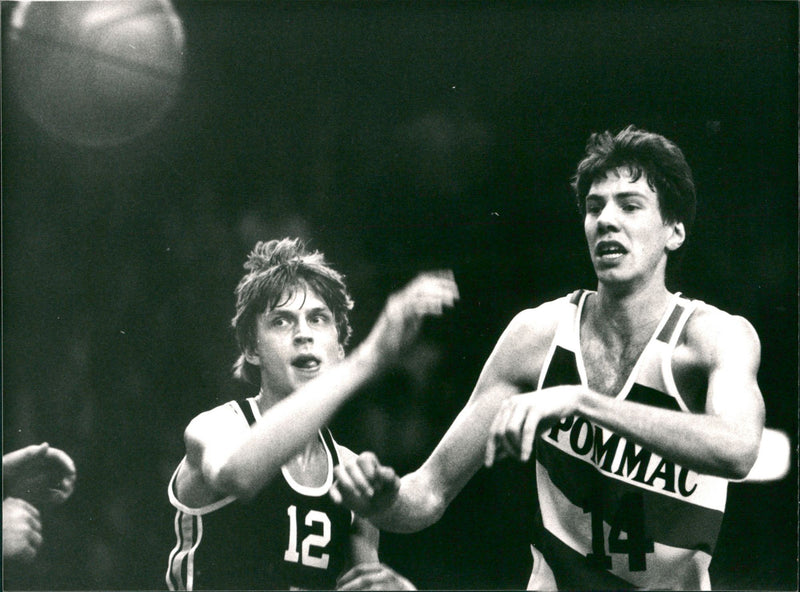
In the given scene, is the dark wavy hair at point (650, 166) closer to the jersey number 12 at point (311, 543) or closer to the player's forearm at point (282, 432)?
the player's forearm at point (282, 432)

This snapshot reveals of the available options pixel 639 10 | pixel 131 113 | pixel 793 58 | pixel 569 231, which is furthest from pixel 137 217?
pixel 793 58

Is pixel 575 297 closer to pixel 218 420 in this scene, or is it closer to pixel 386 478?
pixel 386 478

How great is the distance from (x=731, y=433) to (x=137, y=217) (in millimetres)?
2618

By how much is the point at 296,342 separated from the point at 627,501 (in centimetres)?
151

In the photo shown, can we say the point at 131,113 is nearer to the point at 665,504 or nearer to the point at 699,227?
the point at 699,227

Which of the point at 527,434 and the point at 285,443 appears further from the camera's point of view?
the point at 285,443

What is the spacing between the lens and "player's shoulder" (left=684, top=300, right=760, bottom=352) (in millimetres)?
3311

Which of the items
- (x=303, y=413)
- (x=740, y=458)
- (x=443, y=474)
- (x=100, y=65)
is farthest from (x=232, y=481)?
(x=740, y=458)

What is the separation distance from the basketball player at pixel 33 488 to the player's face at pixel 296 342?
969 mm

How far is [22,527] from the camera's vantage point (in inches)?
139

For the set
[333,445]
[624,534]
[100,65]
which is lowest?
[624,534]

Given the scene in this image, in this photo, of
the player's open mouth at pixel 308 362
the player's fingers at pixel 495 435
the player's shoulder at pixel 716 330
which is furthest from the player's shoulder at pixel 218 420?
the player's shoulder at pixel 716 330

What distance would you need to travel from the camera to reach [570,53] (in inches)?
136

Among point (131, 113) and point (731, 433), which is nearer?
point (731, 433)
